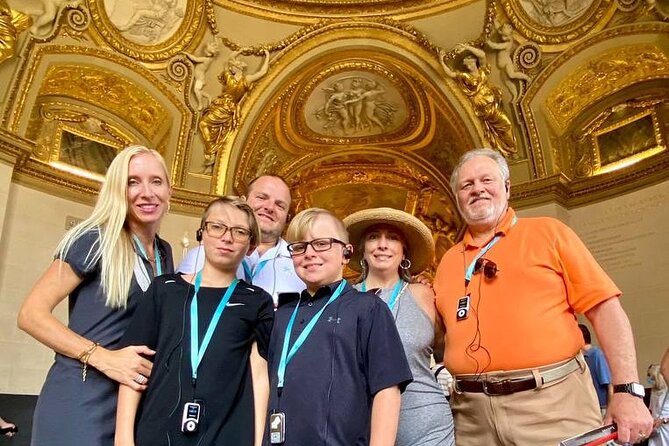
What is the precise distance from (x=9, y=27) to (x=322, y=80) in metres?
6.80

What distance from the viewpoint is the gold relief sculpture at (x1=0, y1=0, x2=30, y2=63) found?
34.8 ft

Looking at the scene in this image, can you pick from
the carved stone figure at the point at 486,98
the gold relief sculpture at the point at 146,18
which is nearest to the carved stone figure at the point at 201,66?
the gold relief sculpture at the point at 146,18

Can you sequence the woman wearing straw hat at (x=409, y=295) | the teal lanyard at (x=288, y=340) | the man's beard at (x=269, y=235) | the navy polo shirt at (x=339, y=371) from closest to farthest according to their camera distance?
the navy polo shirt at (x=339, y=371) → the teal lanyard at (x=288, y=340) → the woman wearing straw hat at (x=409, y=295) → the man's beard at (x=269, y=235)

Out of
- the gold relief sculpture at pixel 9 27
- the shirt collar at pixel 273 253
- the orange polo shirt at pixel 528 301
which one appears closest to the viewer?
the orange polo shirt at pixel 528 301

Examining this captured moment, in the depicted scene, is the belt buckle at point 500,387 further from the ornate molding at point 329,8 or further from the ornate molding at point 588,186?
the ornate molding at point 329,8

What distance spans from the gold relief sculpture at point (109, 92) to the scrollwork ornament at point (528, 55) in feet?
25.8

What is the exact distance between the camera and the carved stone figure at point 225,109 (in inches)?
532

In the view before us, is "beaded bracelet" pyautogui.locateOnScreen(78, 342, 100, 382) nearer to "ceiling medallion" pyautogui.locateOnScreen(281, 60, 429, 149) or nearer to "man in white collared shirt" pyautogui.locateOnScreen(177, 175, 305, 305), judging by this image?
"man in white collared shirt" pyautogui.locateOnScreen(177, 175, 305, 305)

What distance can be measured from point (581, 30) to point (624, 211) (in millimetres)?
3773

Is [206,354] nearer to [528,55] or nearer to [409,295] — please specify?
[409,295]

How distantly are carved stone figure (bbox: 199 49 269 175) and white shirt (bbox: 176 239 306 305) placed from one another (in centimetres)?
1019

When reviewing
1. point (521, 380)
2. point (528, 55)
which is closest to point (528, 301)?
point (521, 380)

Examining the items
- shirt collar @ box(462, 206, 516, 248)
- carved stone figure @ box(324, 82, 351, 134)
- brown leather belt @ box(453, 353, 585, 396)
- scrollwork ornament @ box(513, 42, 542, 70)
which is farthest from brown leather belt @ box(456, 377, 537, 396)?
carved stone figure @ box(324, 82, 351, 134)

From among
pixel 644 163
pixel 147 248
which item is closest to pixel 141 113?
pixel 644 163
